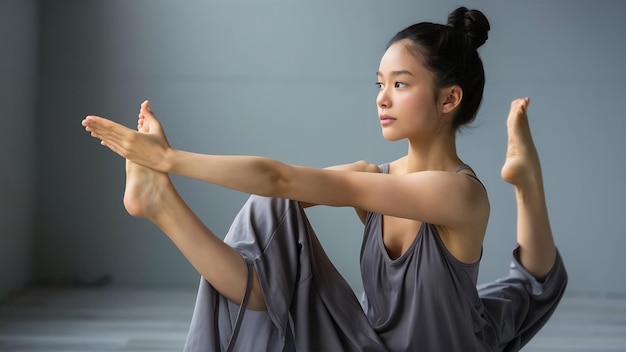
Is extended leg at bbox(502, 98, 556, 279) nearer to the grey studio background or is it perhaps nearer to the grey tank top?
the grey tank top

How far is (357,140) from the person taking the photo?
421 cm

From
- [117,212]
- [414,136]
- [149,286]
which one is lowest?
[149,286]

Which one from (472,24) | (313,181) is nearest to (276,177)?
(313,181)

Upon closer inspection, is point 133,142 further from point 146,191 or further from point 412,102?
point 412,102

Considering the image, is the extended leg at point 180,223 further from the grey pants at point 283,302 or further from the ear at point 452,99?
the ear at point 452,99

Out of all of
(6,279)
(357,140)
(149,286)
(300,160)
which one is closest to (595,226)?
(357,140)

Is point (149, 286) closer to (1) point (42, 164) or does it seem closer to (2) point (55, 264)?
(2) point (55, 264)

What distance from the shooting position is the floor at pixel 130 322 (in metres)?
2.95

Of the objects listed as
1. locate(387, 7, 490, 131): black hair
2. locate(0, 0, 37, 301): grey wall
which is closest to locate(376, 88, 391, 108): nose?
locate(387, 7, 490, 131): black hair

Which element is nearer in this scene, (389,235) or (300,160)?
(389,235)

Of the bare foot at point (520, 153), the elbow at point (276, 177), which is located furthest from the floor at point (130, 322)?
the elbow at point (276, 177)

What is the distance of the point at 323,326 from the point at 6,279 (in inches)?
91.8

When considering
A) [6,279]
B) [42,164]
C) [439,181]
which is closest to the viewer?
[439,181]

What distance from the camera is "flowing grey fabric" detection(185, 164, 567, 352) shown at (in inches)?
71.6
